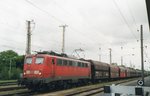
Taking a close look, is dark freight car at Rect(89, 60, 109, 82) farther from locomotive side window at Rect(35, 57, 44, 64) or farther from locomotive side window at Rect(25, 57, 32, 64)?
locomotive side window at Rect(35, 57, 44, 64)

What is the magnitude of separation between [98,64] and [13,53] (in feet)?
269

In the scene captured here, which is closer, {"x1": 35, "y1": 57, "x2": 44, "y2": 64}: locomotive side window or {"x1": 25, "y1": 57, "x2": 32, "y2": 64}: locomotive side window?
{"x1": 35, "y1": 57, "x2": 44, "y2": 64}: locomotive side window

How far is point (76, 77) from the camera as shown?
102 feet

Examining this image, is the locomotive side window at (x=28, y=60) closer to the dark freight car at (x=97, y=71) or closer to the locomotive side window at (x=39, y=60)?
the locomotive side window at (x=39, y=60)

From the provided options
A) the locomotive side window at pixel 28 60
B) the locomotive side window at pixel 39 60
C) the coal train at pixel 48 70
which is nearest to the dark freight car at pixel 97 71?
the coal train at pixel 48 70

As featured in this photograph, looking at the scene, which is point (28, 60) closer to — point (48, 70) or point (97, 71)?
point (48, 70)

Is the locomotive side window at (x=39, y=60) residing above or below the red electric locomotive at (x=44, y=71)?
above

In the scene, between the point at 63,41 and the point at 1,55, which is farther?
the point at 1,55

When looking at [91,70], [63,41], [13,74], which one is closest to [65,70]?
[91,70]

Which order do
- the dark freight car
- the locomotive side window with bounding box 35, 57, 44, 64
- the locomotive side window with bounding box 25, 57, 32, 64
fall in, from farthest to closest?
the dark freight car, the locomotive side window with bounding box 25, 57, 32, 64, the locomotive side window with bounding box 35, 57, 44, 64

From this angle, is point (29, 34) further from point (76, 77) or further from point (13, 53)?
point (13, 53)

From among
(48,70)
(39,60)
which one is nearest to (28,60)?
(39,60)

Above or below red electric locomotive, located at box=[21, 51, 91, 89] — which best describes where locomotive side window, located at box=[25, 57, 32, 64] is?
above

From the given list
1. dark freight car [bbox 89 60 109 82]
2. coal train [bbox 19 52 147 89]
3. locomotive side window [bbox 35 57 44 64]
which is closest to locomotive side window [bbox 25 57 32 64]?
coal train [bbox 19 52 147 89]
